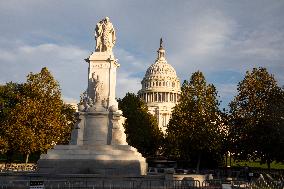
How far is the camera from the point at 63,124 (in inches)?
2335

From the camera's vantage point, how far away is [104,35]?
38.1 metres

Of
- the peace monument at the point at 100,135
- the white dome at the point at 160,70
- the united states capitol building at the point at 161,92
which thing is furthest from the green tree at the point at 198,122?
the white dome at the point at 160,70

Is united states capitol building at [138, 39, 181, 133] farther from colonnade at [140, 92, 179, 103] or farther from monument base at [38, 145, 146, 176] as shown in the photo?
monument base at [38, 145, 146, 176]

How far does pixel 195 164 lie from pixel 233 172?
1467 cm

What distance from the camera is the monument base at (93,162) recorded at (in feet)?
104

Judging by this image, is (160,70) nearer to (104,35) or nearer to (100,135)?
(104,35)

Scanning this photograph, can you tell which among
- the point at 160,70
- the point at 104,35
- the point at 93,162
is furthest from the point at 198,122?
the point at 160,70

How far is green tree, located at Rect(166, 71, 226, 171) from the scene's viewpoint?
55.8 m

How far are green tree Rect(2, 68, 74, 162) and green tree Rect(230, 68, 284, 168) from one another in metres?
22.7

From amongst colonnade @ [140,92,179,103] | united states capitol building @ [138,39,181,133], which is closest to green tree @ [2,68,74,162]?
united states capitol building @ [138,39,181,133]

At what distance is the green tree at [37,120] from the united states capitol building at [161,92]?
87309 mm

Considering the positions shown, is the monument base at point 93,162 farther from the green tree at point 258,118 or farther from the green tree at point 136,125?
the green tree at point 136,125

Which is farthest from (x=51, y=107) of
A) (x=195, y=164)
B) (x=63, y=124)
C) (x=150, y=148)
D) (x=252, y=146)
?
(x=150, y=148)

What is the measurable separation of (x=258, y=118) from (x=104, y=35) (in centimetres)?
2130
